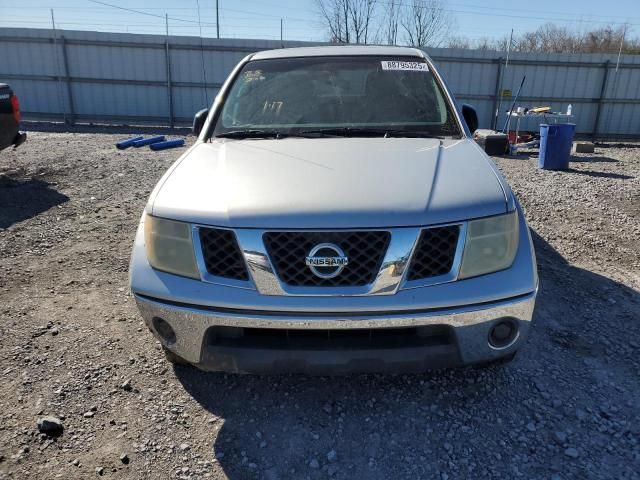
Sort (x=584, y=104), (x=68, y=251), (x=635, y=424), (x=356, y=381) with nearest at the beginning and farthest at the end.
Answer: (x=635, y=424)
(x=356, y=381)
(x=68, y=251)
(x=584, y=104)

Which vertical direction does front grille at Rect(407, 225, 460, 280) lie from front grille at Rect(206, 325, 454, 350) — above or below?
above

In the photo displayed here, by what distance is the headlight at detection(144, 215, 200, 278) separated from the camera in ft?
7.09

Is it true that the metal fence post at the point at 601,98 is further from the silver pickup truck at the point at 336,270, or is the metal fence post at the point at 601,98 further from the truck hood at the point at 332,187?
the silver pickup truck at the point at 336,270

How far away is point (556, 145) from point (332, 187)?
7948mm

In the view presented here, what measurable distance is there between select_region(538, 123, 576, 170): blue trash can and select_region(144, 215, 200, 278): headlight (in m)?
8.28

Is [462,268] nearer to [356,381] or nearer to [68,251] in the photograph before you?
[356,381]

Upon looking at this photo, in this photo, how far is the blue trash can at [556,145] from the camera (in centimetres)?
879

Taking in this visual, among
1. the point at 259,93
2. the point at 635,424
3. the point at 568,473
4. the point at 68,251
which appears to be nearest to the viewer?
the point at 568,473

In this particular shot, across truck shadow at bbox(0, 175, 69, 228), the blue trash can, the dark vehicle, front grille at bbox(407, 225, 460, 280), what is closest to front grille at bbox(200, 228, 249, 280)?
front grille at bbox(407, 225, 460, 280)

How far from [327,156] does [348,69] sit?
119cm

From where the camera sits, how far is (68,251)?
14.9 ft

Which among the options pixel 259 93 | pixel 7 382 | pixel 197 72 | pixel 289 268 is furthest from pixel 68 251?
pixel 197 72

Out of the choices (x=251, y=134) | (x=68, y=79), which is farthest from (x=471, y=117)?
(x=68, y=79)

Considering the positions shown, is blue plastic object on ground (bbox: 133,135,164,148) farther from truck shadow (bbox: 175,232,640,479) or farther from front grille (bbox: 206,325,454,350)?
front grille (bbox: 206,325,454,350)
